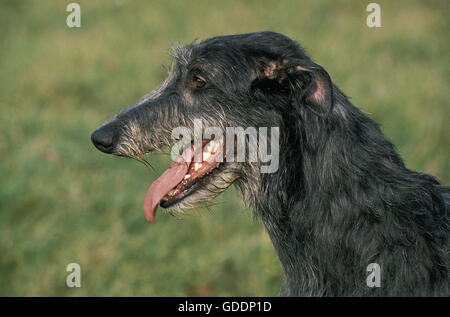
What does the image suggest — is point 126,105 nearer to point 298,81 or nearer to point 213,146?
point 213,146

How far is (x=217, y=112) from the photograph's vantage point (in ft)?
12.9

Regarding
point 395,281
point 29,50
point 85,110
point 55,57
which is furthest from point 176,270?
point 29,50

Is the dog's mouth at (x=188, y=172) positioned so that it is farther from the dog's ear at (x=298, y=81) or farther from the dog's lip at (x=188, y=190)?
the dog's ear at (x=298, y=81)

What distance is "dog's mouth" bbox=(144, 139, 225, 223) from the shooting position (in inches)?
156

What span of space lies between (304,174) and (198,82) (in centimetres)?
98

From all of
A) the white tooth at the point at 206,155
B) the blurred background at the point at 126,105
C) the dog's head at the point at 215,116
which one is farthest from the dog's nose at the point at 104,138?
the blurred background at the point at 126,105

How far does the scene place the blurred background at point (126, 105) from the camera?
6.03 metres

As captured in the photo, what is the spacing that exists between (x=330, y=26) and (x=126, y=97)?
4.64 metres

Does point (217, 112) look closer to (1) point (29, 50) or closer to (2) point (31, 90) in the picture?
(2) point (31, 90)

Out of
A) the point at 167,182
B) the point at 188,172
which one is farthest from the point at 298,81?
the point at 167,182

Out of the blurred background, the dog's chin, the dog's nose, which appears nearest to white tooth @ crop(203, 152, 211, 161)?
the dog's chin

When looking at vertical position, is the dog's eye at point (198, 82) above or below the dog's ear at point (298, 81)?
above

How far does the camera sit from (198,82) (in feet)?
13.2

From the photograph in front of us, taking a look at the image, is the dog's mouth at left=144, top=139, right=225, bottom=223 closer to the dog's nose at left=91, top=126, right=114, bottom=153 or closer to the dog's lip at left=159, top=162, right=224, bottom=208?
the dog's lip at left=159, top=162, right=224, bottom=208
